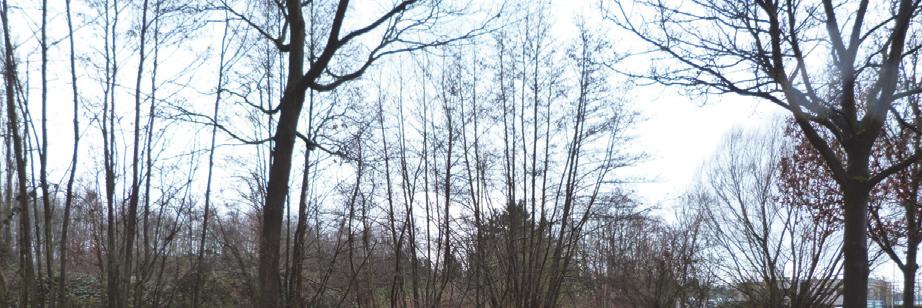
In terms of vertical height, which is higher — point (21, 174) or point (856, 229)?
point (21, 174)

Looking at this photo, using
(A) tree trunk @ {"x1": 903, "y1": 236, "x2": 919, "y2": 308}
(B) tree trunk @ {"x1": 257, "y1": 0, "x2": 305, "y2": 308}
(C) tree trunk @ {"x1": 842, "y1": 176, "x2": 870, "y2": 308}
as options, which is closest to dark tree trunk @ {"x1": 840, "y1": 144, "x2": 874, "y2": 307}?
(C) tree trunk @ {"x1": 842, "y1": 176, "x2": 870, "y2": 308}

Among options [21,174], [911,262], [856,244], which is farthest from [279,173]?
[911,262]

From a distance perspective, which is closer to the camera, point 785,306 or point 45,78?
point 45,78

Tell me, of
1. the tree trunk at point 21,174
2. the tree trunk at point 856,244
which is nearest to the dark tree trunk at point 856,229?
the tree trunk at point 856,244

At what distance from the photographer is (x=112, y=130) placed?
734cm

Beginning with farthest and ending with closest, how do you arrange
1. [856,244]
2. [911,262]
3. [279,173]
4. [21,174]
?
[911,262], [279,173], [21,174], [856,244]

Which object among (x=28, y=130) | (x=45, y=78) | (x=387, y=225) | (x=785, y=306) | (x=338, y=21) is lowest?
(x=785, y=306)

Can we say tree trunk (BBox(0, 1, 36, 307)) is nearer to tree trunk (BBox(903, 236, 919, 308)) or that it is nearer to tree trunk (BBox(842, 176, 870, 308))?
tree trunk (BBox(842, 176, 870, 308))

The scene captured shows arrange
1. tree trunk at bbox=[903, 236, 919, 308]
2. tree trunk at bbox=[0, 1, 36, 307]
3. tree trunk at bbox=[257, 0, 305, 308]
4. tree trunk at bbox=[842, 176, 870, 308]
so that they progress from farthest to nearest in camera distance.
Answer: tree trunk at bbox=[903, 236, 919, 308] < tree trunk at bbox=[257, 0, 305, 308] < tree trunk at bbox=[0, 1, 36, 307] < tree trunk at bbox=[842, 176, 870, 308]

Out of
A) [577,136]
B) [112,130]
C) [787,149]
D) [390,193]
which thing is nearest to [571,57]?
[577,136]

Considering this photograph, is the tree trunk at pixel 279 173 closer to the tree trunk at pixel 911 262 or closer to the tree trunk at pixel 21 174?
the tree trunk at pixel 21 174

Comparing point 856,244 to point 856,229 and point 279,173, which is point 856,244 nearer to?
point 856,229

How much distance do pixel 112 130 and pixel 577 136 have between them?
5.61m

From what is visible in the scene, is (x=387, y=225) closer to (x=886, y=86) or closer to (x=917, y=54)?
(x=886, y=86)
